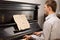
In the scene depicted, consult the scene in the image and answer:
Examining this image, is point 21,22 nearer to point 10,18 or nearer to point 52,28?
point 10,18

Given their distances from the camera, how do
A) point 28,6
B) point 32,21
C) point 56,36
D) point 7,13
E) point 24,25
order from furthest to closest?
point 32,21
point 28,6
point 24,25
point 7,13
point 56,36

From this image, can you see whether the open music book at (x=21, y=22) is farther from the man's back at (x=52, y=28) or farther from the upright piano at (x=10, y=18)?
the man's back at (x=52, y=28)

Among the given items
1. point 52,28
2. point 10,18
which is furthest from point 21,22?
point 52,28

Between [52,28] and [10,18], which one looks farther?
[10,18]

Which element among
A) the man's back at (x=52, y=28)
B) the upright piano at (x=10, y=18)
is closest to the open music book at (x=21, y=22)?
the upright piano at (x=10, y=18)

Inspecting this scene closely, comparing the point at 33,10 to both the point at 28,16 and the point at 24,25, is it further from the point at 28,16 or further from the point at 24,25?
the point at 24,25

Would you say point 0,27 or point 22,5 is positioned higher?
point 22,5

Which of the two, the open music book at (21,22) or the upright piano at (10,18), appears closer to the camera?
the upright piano at (10,18)

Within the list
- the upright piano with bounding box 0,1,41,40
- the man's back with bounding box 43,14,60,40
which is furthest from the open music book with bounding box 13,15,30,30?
the man's back with bounding box 43,14,60,40

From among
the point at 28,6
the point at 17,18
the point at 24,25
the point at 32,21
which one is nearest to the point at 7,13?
the point at 17,18

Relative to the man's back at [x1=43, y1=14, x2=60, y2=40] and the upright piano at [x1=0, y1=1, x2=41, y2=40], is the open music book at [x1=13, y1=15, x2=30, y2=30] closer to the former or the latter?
the upright piano at [x1=0, y1=1, x2=41, y2=40]

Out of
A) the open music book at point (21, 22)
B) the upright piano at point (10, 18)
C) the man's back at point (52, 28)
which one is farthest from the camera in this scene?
the open music book at point (21, 22)

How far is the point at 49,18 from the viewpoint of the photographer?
182 centimetres

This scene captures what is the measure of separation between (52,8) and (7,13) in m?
0.66
